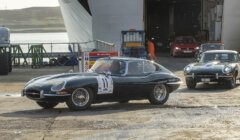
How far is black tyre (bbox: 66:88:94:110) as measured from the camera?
14461 mm

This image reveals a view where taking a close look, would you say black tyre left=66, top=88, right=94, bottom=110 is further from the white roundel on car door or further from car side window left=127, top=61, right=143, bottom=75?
car side window left=127, top=61, right=143, bottom=75

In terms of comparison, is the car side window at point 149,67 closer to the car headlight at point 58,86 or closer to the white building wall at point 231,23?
the car headlight at point 58,86

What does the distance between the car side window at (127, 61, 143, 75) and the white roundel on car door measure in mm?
854

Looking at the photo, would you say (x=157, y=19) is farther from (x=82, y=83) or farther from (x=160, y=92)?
(x=82, y=83)

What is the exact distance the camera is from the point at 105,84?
587 inches

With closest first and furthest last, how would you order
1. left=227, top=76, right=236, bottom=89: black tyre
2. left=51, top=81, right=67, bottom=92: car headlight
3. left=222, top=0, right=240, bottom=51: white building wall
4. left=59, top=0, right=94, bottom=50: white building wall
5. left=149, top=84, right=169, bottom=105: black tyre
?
left=51, top=81, right=67, bottom=92: car headlight < left=149, top=84, right=169, bottom=105: black tyre < left=227, top=76, right=236, bottom=89: black tyre < left=222, top=0, right=240, bottom=51: white building wall < left=59, top=0, right=94, bottom=50: white building wall

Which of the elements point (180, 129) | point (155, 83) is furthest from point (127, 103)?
point (180, 129)

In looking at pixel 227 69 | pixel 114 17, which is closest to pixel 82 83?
pixel 227 69

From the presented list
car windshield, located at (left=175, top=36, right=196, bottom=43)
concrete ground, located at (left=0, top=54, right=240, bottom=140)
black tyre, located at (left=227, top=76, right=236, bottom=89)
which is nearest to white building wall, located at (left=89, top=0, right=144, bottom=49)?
car windshield, located at (left=175, top=36, right=196, bottom=43)

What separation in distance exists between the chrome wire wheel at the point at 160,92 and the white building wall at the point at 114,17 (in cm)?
3076

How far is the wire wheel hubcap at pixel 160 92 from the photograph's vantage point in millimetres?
16188

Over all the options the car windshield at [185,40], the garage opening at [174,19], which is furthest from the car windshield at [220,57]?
the garage opening at [174,19]

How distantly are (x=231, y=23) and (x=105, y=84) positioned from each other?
33.7m

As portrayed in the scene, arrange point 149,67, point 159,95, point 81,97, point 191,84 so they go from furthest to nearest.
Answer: point 191,84 < point 149,67 < point 159,95 < point 81,97
